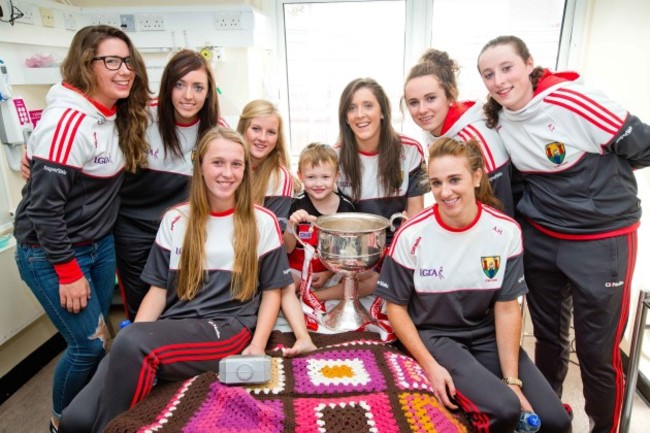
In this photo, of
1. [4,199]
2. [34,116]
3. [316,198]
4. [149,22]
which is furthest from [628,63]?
[4,199]

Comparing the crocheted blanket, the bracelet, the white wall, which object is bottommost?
the bracelet

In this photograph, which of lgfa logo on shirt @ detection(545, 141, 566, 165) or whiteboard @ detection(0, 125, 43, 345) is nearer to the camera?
lgfa logo on shirt @ detection(545, 141, 566, 165)

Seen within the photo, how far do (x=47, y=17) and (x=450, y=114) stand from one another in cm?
209

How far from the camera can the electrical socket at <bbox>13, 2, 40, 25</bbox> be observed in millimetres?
2254

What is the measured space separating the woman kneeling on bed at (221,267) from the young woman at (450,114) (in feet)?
2.28

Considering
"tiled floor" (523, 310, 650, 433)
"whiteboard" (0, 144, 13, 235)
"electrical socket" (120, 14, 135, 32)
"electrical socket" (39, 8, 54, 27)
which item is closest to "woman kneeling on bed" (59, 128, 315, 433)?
"whiteboard" (0, 144, 13, 235)

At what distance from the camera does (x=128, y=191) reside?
1.93 m

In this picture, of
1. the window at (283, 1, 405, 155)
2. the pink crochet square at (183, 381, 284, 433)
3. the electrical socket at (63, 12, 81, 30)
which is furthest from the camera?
the window at (283, 1, 405, 155)

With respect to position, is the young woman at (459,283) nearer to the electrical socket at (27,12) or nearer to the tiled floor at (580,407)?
the tiled floor at (580,407)

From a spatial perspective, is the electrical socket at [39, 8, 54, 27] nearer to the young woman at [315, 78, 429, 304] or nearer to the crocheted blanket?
the young woman at [315, 78, 429, 304]

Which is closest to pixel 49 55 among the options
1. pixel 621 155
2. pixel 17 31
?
pixel 17 31

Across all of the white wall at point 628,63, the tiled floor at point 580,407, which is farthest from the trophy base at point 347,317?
the white wall at point 628,63

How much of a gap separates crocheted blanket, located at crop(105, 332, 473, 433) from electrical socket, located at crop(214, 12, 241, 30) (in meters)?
2.03

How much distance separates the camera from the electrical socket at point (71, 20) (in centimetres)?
267
